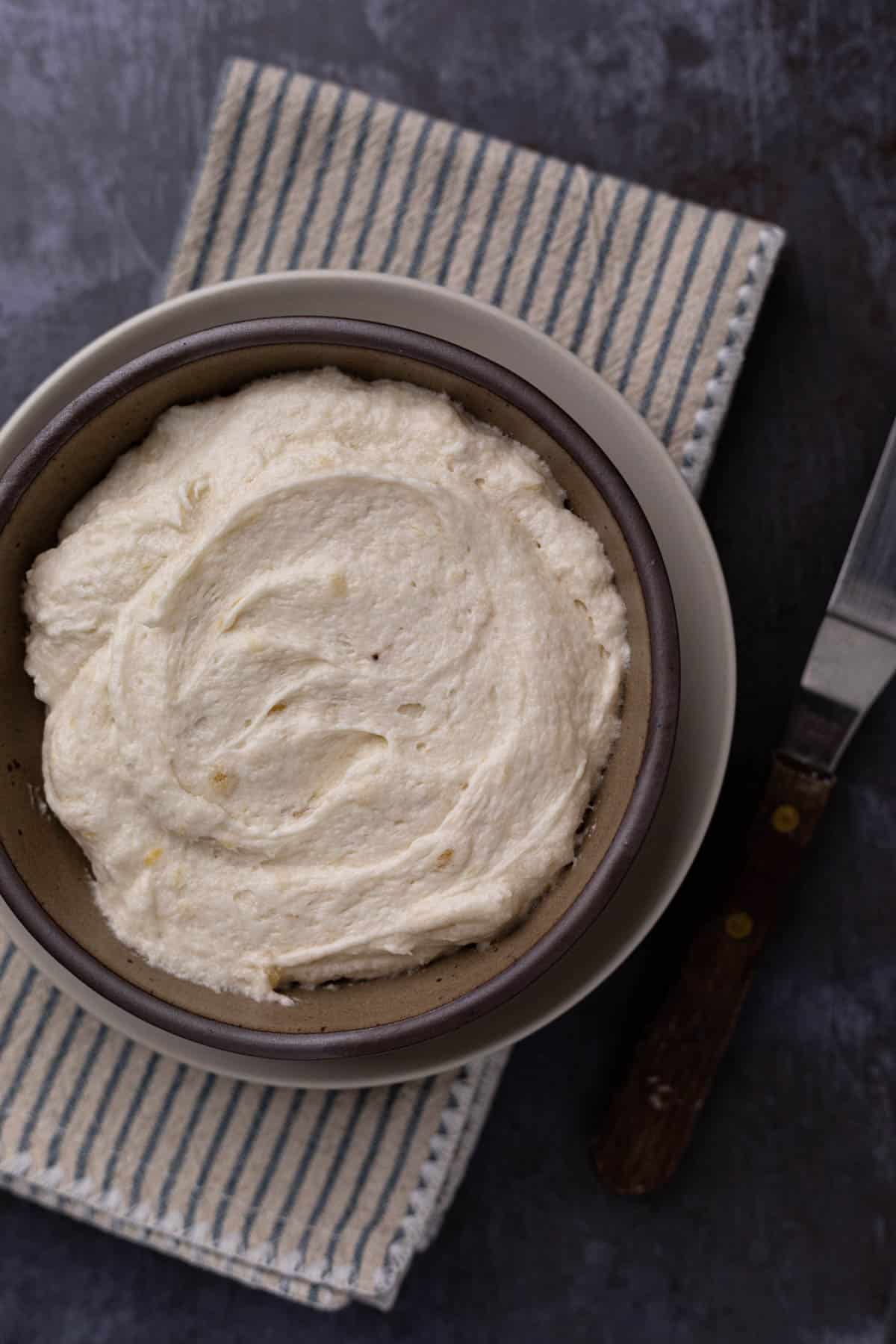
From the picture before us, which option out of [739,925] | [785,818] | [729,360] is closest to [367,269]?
[729,360]

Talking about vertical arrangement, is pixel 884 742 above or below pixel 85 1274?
above

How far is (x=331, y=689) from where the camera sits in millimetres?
1290

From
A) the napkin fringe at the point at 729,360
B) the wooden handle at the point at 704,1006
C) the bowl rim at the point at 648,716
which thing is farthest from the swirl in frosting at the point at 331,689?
the wooden handle at the point at 704,1006

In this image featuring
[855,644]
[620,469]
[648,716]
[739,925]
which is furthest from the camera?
[739,925]

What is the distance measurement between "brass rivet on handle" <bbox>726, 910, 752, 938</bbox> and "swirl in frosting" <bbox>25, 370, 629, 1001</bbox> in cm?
52

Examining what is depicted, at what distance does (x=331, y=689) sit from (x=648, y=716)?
0.35 m

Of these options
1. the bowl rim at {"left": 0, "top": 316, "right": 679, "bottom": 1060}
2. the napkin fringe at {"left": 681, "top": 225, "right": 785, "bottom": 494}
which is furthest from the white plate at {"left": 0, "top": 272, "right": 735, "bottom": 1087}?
the napkin fringe at {"left": 681, "top": 225, "right": 785, "bottom": 494}

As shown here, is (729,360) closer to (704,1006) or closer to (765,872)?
(765,872)

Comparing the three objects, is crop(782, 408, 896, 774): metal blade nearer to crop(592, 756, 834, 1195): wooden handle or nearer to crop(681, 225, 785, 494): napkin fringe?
crop(592, 756, 834, 1195): wooden handle

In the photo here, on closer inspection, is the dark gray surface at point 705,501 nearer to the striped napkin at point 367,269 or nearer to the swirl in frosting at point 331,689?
the striped napkin at point 367,269

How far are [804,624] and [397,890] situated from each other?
0.83 m

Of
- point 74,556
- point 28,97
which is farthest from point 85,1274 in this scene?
point 28,97

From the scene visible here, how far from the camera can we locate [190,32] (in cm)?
180

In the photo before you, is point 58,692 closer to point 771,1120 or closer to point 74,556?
point 74,556
